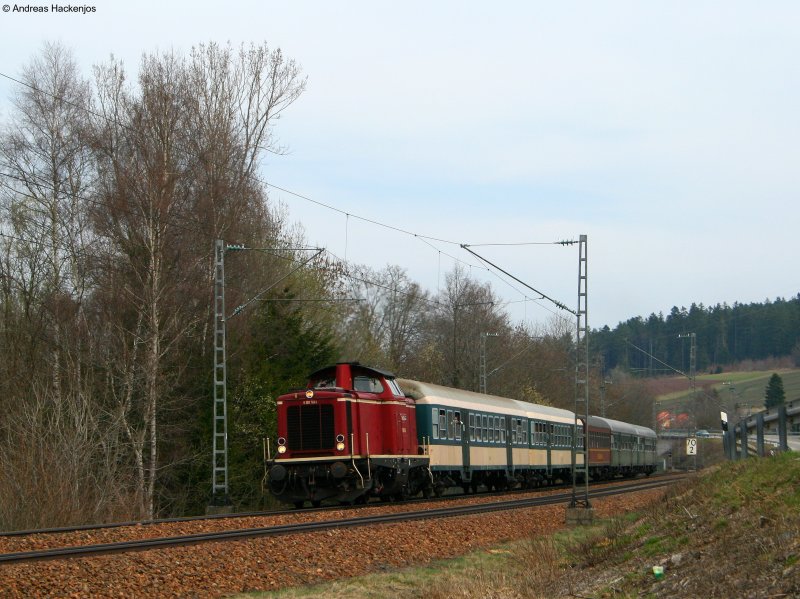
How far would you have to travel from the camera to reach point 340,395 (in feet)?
90.6

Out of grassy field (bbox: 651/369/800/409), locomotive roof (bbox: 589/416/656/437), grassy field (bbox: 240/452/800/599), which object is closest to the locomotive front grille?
grassy field (bbox: 240/452/800/599)

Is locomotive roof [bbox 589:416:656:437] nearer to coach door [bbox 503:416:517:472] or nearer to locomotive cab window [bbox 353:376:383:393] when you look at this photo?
coach door [bbox 503:416:517:472]

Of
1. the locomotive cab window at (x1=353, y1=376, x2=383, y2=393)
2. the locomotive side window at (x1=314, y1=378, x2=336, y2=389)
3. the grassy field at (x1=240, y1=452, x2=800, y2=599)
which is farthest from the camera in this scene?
the locomotive cab window at (x1=353, y1=376, x2=383, y2=393)

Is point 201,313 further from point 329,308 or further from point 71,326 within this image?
point 329,308

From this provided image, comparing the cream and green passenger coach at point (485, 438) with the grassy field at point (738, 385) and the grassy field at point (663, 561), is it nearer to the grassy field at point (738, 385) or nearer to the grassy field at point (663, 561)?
the grassy field at point (663, 561)

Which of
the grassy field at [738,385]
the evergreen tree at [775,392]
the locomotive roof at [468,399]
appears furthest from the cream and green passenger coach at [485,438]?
the evergreen tree at [775,392]

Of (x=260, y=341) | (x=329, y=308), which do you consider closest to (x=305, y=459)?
(x=260, y=341)

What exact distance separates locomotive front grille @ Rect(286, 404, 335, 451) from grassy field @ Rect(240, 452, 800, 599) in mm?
10300

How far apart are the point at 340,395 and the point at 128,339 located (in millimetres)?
14491

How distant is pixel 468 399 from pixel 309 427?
10192 mm

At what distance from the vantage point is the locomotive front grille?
27656mm

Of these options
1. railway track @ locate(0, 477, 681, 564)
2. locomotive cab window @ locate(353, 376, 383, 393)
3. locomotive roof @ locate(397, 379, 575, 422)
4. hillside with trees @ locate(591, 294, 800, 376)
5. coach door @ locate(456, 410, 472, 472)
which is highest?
hillside with trees @ locate(591, 294, 800, 376)

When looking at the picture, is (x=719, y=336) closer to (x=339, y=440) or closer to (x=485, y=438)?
(x=485, y=438)

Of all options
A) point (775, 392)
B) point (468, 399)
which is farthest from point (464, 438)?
point (775, 392)
